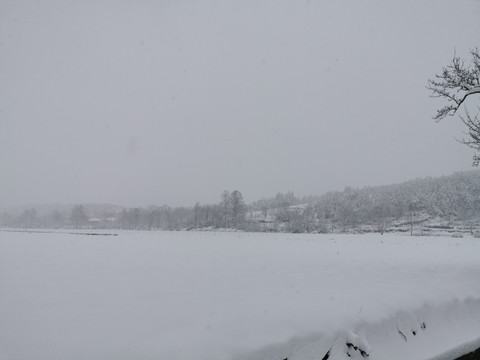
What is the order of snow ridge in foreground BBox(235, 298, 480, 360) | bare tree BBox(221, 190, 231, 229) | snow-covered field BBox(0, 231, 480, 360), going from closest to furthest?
snow-covered field BBox(0, 231, 480, 360) → snow ridge in foreground BBox(235, 298, 480, 360) → bare tree BBox(221, 190, 231, 229)

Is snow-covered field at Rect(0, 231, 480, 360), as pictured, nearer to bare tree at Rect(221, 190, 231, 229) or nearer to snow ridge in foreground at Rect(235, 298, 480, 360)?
snow ridge in foreground at Rect(235, 298, 480, 360)

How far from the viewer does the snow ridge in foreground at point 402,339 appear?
559 centimetres

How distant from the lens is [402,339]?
6.94 metres

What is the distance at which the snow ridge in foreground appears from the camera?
18.3 ft

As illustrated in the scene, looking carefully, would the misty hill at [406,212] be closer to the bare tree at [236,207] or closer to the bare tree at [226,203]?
the bare tree at [236,207]

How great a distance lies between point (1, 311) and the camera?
646 cm

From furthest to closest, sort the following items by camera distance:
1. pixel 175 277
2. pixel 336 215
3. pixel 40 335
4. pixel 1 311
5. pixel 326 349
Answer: pixel 336 215 < pixel 175 277 < pixel 1 311 < pixel 326 349 < pixel 40 335

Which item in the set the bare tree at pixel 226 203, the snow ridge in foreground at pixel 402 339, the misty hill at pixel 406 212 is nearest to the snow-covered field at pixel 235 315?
the snow ridge in foreground at pixel 402 339

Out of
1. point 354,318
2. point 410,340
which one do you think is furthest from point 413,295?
point 354,318

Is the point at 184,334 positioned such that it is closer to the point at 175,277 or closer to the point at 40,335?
the point at 40,335

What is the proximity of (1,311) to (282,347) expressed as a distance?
5.98 m

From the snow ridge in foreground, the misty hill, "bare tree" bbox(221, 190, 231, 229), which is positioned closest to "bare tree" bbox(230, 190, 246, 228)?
"bare tree" bbox(221, 190, 231, 229)

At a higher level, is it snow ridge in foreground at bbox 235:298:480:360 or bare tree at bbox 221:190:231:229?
bare tree at bbox 221:190:231:229

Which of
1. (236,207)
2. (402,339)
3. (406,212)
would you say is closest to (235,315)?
(402,339)
